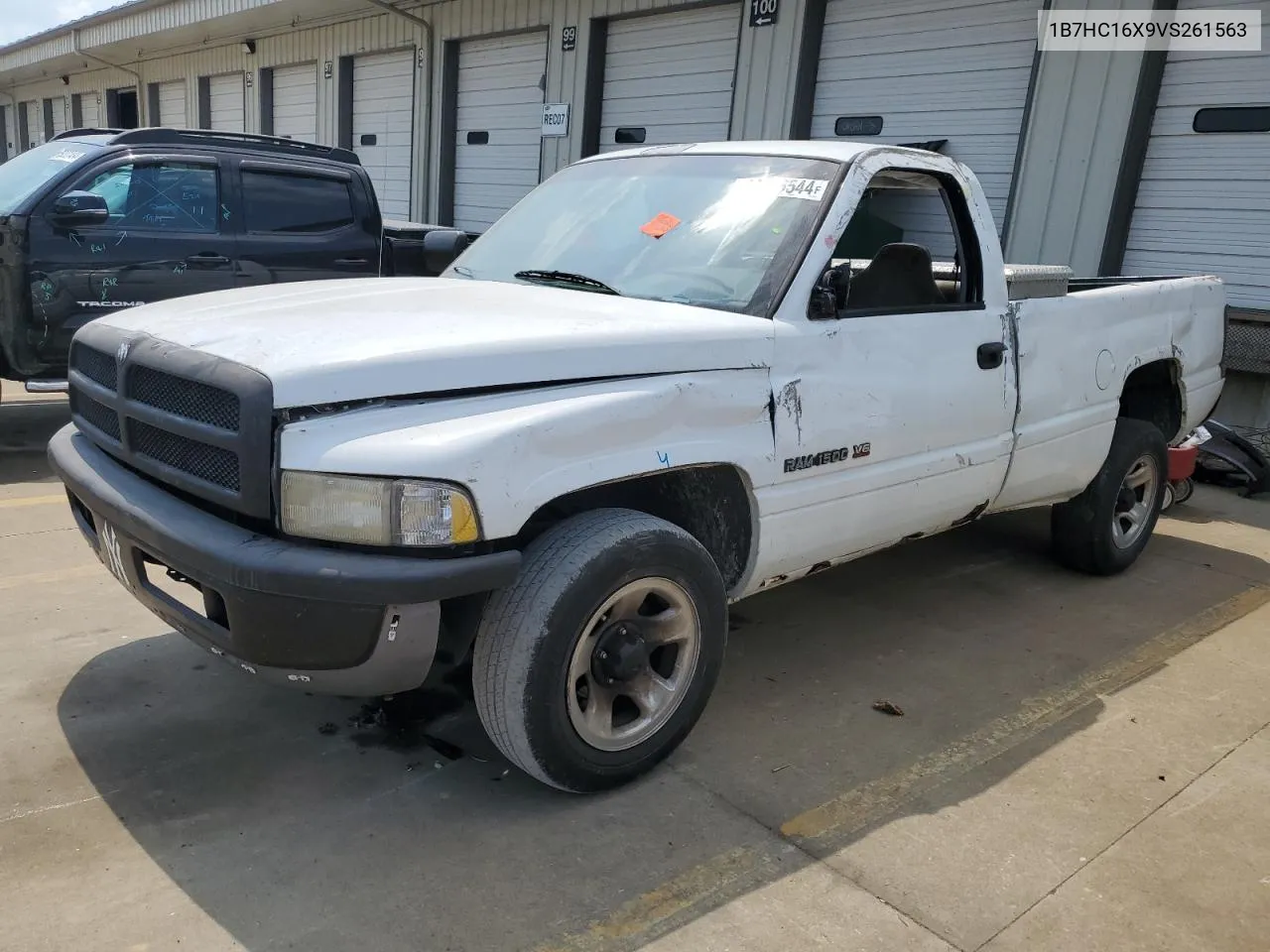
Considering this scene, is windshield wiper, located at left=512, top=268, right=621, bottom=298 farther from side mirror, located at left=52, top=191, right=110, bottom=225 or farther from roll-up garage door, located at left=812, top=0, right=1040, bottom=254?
roll-up garage door, located at left=812, top=0, right=1040, bottom=254

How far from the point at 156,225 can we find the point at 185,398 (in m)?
4.74

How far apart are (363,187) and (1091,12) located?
5.98 metres

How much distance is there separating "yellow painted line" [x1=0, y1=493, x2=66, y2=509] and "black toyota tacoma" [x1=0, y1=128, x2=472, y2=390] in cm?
92

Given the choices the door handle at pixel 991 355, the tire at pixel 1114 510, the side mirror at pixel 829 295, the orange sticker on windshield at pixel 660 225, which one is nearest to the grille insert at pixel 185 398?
the orange sticker on windshield at pixel 660 225

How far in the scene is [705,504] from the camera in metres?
3.16

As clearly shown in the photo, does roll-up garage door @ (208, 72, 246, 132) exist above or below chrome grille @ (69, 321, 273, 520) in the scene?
above

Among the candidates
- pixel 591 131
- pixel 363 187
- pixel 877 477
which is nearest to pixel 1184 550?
pixel 877 477

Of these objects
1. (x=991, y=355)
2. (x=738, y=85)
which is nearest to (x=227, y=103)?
(x=738, y=85)

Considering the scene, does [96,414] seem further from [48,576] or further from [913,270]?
[913,270]

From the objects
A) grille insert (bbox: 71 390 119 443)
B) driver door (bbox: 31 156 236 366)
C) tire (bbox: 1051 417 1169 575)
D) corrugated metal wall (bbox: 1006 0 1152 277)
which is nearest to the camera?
grille insert (bbox: 71 390 119 443)

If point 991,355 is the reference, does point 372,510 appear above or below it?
below

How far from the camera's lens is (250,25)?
18.4 m

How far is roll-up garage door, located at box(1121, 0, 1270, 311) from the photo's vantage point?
7.50 meters

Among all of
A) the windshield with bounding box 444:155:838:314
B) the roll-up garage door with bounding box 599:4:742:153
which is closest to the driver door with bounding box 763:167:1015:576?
the windshield with bounding box 444:155:838:314
